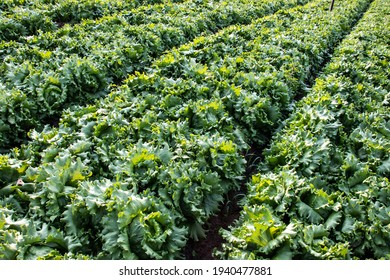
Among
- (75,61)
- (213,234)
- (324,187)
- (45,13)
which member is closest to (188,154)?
(213,234)

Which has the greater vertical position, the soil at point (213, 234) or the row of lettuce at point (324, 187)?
the row of lettuce at point (324, 187)

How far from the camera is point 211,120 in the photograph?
6.30m

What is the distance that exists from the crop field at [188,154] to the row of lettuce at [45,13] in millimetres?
299

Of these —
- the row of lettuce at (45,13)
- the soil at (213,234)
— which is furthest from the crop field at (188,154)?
the row of lettuce at (45,13)

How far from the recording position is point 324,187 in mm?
5469

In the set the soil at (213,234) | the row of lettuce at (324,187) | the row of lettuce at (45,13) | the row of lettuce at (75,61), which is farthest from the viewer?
the row of lettuce at (45,13)

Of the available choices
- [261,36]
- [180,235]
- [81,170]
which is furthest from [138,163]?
[261,36]

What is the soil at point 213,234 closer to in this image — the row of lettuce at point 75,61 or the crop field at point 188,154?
the crop field at point 188,154

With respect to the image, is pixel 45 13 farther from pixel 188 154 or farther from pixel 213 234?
pixel 213 234

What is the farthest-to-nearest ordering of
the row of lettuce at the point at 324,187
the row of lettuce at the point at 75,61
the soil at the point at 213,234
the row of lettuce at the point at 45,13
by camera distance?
the row of lettuce at the point at 45,13 < the row of lettuce at the point at 75,61 < the soil at the point at 213,234 < the row of lettuce at the point at 324,187

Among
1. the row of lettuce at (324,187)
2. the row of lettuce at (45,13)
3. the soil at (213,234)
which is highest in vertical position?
the row of lettuce at (45,13)

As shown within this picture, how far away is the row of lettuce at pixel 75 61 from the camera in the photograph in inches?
276

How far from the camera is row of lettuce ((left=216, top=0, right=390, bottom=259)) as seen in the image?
4066 mm

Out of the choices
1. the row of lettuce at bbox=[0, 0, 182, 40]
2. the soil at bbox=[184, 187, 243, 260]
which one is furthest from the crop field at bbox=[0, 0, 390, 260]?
the row of lettuce at bbox=[0, 0, 182, 40]
